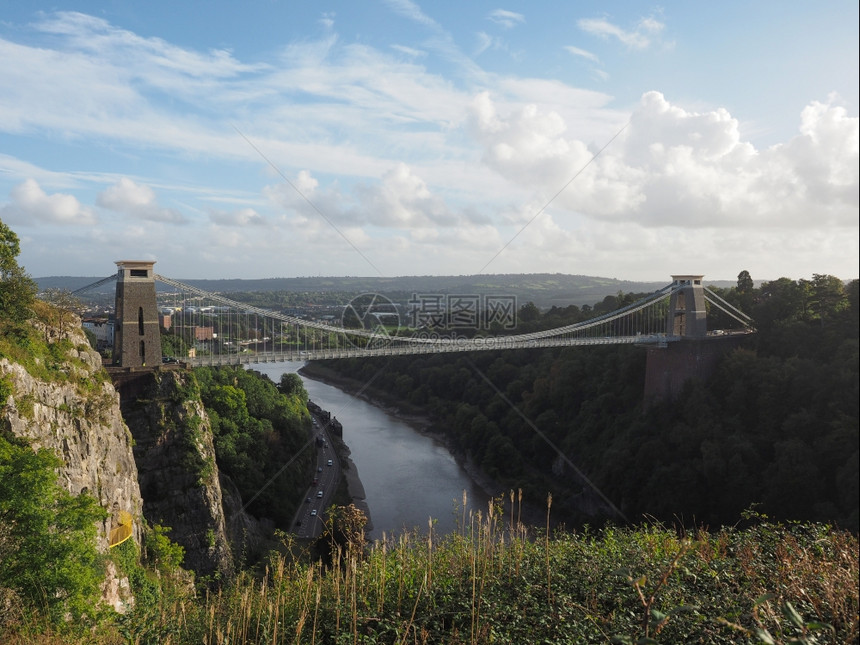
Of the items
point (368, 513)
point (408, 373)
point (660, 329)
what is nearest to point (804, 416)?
point (660, 329)

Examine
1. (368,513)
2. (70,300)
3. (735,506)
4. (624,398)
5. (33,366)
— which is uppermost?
(70,300)

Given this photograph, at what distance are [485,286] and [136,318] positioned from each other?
51459mm

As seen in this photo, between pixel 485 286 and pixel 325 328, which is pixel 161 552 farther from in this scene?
pixel 485 286

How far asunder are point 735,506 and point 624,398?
5.38 meters

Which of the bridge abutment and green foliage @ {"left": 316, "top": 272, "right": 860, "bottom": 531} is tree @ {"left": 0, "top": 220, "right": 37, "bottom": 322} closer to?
green foliage @ {"left": 316, "top": 272, "right": 860, "bottom": 531}

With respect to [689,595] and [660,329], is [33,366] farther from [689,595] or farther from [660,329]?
[660,329]

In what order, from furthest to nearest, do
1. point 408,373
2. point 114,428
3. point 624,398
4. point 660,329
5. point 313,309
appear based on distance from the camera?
1. point 313,309
2. point 408,373
3. point 660,329
4. point 624,398
5. point 114,428

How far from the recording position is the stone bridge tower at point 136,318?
11203mm

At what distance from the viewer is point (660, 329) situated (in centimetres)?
2116

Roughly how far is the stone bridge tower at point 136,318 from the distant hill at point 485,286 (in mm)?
33486

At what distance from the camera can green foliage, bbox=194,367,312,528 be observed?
1429 centimetres

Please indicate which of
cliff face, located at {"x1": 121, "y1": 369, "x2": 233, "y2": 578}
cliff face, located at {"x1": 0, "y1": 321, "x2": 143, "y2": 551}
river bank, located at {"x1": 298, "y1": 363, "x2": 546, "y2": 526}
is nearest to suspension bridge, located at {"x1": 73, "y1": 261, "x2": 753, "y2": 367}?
cliff face, located at {"x1": 121, "y1": 369, "x2": 233, "y2": 578}

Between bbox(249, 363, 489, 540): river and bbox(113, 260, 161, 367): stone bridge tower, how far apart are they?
21.4ft

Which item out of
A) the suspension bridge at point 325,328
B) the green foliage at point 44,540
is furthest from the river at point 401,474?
the green foliage at point 44,540
